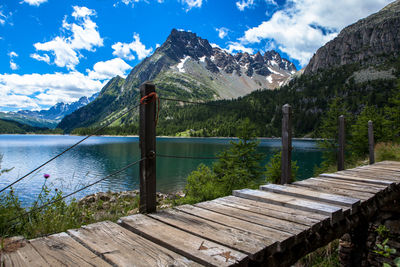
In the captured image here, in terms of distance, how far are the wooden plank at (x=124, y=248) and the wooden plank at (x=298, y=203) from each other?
240cm

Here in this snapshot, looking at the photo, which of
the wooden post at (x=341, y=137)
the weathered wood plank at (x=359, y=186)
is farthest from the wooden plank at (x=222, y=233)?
the wooden post at (x=341, y=137)

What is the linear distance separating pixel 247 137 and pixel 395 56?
8046 inches

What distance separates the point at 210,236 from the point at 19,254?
1.81m

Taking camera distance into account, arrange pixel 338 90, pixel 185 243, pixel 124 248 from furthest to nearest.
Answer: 1. pixel 338 90
2. pixel 185 243
3. pixel 124 248

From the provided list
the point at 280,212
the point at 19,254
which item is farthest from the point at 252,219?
the point at 19,254

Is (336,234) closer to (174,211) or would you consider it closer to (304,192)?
(304,192)

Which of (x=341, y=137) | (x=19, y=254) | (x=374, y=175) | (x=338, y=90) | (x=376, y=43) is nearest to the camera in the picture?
(x=19, y=254)

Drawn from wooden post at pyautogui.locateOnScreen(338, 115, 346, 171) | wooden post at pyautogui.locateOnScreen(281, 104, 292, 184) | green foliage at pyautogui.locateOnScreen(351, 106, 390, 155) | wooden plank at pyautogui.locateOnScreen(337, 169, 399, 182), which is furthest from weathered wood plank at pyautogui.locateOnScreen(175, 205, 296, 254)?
green foliage at pyautogui.locateOnScreen(351, 106, 390, 155)

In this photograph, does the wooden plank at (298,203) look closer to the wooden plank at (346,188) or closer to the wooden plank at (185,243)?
the wooden plank at (346,188)

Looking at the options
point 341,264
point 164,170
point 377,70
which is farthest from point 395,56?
point 341,264

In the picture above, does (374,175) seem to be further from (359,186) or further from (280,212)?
(280,212)

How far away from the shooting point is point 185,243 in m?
2.60

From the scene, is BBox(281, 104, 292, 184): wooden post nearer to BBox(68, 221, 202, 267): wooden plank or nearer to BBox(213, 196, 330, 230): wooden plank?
BBox(213, 196, 330, 230): wooden plank

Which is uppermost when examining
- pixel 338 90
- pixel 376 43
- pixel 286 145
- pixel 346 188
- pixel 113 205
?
pixel 376 43
